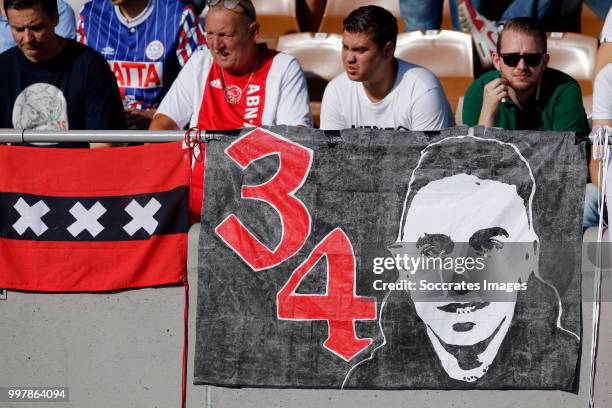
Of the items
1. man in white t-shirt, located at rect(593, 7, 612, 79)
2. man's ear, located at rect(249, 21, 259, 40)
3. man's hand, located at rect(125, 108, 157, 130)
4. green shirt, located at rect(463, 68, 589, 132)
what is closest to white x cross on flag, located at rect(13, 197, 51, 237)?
man's ear, located at rect(249, 21, 259, 40)

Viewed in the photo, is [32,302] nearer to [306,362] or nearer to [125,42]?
[306,362]

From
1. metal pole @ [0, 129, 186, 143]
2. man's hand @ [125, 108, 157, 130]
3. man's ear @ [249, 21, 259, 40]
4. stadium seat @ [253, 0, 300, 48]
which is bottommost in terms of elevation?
metal pole @ [0, 129, 186, 143]

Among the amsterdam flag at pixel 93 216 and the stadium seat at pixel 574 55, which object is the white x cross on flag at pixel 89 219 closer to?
the amsterdam flag at pixel 93 216

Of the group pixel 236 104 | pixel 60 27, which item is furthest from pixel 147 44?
pixel 236 104

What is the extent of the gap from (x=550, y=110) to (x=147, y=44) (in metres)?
2.79

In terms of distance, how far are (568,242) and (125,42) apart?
3.55 m

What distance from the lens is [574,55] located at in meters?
7.43

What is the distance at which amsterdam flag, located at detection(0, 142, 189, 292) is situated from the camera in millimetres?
4613

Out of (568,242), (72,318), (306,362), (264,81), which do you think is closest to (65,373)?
(72,318)

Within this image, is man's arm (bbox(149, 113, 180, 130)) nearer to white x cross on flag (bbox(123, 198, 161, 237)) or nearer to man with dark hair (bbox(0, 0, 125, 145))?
man with dark hair (bbox(0, 0, 125, 145))

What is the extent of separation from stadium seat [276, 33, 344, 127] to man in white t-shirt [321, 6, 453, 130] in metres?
1.86

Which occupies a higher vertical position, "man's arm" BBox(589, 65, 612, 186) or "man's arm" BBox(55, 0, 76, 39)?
"man's arm" BBox(55, 0, 76, 39)

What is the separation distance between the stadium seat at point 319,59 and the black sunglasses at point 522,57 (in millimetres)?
2418

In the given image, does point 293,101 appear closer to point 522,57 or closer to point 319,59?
point 522,57
